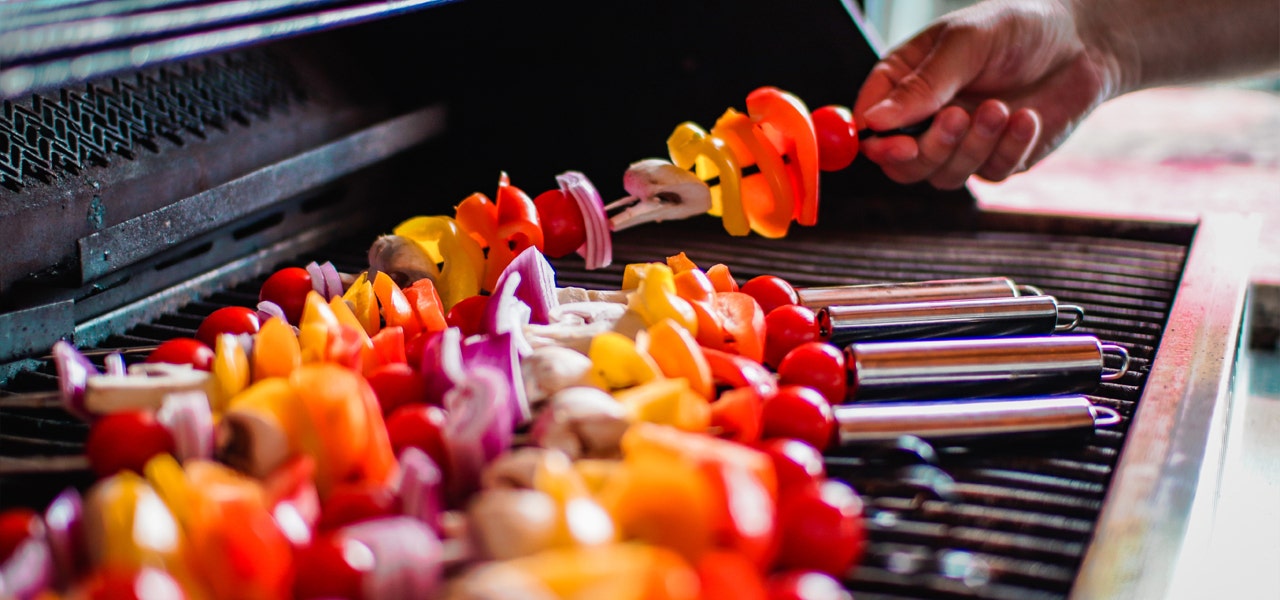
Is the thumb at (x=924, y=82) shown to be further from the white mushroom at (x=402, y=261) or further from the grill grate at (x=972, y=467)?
the white mushroom at (x=402, y=261)

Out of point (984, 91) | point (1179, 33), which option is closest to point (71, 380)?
point (984, 91)

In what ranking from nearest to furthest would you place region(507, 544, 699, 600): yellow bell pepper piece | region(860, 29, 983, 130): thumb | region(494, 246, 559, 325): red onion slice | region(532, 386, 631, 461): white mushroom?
region(507, 544, 699, 600): yellow bell pepper piece → region(532, 386, 631, 461): white mushroom → region(494, 246, 559, 325): red onion slice → region(860, 29, 983, 130): thumb

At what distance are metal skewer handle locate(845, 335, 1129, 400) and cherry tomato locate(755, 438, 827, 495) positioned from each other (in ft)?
0.86

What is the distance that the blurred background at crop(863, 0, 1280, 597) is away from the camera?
1447 mm

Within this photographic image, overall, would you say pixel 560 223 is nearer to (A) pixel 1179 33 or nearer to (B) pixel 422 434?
(B) pixel 422 434

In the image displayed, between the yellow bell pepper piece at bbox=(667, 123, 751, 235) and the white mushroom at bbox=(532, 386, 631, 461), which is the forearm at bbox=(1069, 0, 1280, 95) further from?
the white mushroom at bbox=(532, 386, 631, 461)

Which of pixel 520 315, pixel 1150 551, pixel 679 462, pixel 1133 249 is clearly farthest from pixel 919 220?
pixel 679 462

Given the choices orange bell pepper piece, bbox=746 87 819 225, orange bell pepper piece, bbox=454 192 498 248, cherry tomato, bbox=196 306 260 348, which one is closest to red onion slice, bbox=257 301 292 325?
cherry tomato, bbox=196 306 260 348

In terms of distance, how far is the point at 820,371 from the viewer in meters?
1.28

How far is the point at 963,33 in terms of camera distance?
79.0 inches

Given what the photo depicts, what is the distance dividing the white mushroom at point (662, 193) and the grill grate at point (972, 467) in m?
0.22

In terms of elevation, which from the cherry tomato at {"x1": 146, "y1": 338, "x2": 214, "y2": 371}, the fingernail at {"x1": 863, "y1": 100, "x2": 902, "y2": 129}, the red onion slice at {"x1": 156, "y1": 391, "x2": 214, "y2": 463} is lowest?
the red onion slice at {"x1": 156, "y1": 391, "x2": 214, "y2": 463}

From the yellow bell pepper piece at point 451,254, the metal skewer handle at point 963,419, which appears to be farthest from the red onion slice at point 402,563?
the yellow bell pepper piece at point 451,254

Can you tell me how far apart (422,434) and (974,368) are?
0.65 m
